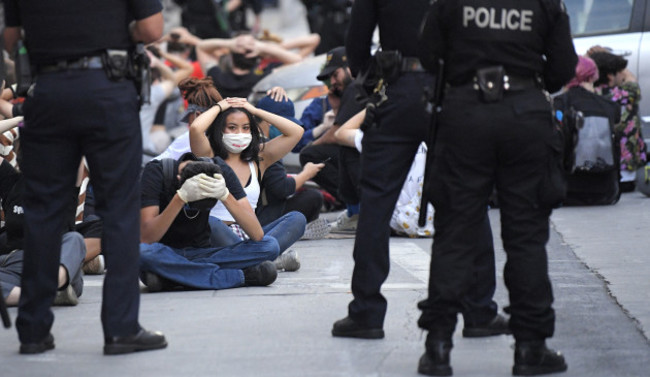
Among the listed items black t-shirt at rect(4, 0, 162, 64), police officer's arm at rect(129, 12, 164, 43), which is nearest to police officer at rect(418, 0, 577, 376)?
police officer's arm at rect(129, 12, 164, 43)

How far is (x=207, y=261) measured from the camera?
7.21 m

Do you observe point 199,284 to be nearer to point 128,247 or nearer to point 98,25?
point 128,247

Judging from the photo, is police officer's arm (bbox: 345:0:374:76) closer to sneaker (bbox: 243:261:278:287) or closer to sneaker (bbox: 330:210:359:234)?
sneaker (bbox: 243:261:278:287)

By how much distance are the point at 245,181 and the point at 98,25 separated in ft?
9.98

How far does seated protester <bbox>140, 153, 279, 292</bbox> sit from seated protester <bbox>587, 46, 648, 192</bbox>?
16.8 ft

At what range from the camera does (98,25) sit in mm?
5109

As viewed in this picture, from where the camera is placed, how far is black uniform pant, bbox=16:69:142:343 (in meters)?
5.12

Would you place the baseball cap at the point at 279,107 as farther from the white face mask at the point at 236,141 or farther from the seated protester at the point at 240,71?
the seated protester at the point at 240,71

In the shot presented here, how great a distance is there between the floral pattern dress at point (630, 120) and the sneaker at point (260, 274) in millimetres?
5168

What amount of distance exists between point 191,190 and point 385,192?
1578 millimetres

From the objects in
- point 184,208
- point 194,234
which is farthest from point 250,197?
point 184,208

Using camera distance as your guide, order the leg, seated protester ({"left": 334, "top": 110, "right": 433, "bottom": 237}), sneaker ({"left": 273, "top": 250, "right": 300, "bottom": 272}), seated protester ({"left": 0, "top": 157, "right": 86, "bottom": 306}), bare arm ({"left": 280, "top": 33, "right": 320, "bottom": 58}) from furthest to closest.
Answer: bare arm ({"left": 280, "top": 33, "right": 320, "bottom": 58}) < seated protester ({"left": 334, "top": 110, "right": 433, "bottom": 237}) < sneaker ({"left": 273, "top": 250, "right": 300, "bottom": 272}) < the leg < seated protester ({"left": 0, "top": 157, "right": 86, "bottom": 306})

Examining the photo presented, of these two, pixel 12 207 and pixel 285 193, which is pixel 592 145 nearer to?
pixel 285 193

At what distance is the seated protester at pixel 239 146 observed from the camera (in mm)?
Result: 7824
